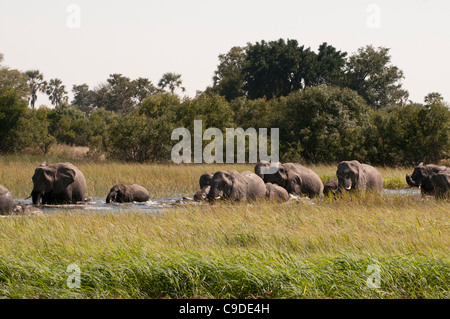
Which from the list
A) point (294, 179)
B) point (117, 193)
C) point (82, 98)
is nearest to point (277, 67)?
point (294, 179)

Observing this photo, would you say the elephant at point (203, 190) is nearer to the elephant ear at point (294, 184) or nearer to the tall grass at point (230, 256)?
the elephant ear at point (294, 184)

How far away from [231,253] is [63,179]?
10546 mm

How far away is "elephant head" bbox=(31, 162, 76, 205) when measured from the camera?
1709 centimetres

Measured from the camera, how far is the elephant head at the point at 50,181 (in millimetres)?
17094

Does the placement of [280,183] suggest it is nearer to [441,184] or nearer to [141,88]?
[441,184]

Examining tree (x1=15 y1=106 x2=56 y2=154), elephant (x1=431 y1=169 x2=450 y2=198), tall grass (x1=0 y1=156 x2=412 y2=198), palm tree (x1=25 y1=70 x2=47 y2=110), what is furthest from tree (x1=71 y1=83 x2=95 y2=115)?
elephant (x1=431 y1=169 x2=450 y2=198)

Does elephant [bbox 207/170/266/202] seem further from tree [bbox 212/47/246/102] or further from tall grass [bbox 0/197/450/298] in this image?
tree [bbox 212/47/246/102]

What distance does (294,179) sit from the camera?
18.9 metres

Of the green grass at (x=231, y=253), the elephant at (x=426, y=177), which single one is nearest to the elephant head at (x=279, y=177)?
the elephant at (x=426, y=177)

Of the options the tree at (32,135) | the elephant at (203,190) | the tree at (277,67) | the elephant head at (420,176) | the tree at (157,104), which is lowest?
the elephant at (203,190)

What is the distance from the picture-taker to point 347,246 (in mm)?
8961

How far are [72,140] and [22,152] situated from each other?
13537mm
